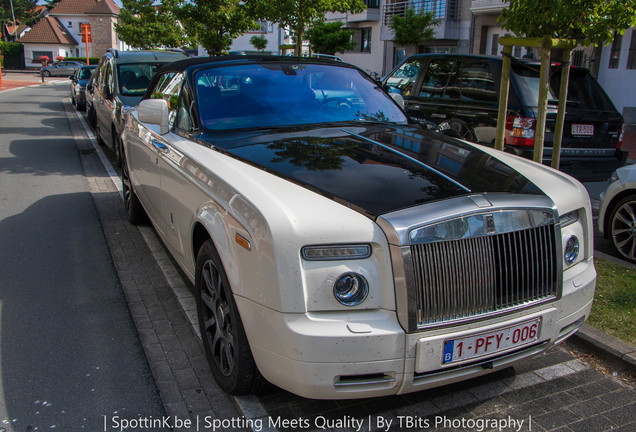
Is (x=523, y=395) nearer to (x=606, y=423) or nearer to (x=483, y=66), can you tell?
(x=606, y=423)

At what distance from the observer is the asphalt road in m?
3.24

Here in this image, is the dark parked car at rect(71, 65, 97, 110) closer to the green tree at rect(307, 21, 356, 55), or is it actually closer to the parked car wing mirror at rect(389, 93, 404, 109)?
the green tree at rect(307, 21, 356, 55)

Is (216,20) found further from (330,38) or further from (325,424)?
(330,38)

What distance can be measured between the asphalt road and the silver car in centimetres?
457

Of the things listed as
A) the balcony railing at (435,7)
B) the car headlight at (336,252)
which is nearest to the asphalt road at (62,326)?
the car headlight at (336,252)

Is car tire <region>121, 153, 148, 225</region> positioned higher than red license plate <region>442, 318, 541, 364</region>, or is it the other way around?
red license plate <region>442, 318, 541, 364</region>

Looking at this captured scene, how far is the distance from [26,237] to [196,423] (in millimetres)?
4152

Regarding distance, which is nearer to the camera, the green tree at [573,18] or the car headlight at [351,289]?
the car headlight at [351,289]

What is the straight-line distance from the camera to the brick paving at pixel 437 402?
3.09m

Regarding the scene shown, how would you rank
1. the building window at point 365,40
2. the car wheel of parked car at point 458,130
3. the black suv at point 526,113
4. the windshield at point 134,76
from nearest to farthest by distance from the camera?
the black suv at point 526,113 → the car wheel of parked car at point 458,130 → the windshield at point 134,76 → the building window at point 365,40

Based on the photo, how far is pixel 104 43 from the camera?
8362cm

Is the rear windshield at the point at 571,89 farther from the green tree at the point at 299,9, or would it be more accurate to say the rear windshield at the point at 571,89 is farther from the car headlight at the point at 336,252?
the green tree at the point at 299,9

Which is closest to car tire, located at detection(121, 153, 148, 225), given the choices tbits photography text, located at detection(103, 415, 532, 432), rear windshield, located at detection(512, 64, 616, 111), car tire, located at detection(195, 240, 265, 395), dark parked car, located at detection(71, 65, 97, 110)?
car tire, located at detection(195, 240, 265, 395)

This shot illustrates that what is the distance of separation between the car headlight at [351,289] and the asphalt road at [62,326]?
1.34 metres
